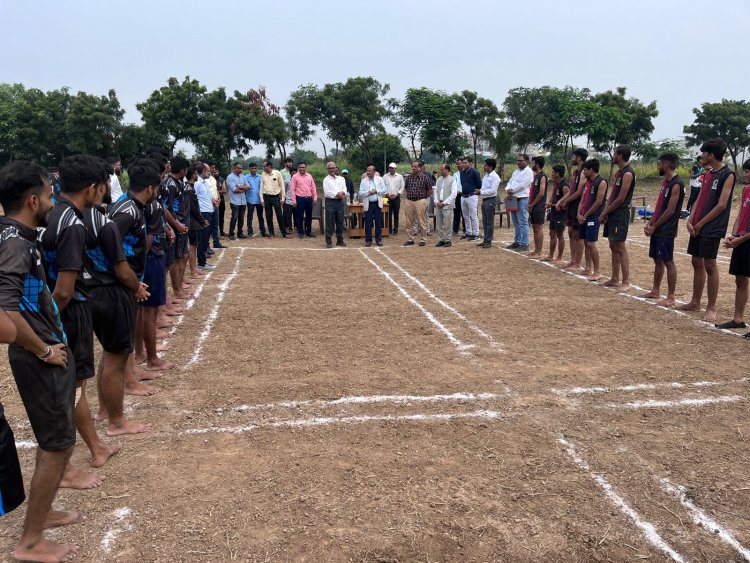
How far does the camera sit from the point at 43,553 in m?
2.68

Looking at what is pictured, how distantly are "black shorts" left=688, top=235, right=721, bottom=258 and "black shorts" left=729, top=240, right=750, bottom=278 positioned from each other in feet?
1.21

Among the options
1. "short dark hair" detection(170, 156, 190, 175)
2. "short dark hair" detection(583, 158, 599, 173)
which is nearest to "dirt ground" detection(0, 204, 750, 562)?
"short dark hair" detection(170, 156, 190, 175)

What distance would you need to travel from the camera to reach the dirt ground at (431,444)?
288 centimetres

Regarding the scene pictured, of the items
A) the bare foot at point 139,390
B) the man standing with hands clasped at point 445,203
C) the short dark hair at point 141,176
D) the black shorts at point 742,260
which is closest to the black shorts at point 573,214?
the man standing with hands clasped at point 445,203

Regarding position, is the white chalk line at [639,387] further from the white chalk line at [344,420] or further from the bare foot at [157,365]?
the bare foot at [157,365]

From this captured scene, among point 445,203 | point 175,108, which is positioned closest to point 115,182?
point 445,203

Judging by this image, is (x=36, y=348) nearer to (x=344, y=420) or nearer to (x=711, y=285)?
(x=344, y=420)

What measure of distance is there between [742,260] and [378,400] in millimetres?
4412

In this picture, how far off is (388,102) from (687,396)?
97.2ft

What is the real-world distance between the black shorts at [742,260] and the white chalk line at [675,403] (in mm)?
2192

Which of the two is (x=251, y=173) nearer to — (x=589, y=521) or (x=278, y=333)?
(x=278, y=333)

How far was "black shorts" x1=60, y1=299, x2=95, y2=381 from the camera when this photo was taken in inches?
129

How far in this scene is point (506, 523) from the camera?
9.77ft

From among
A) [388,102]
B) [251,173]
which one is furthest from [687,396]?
[388,102]
